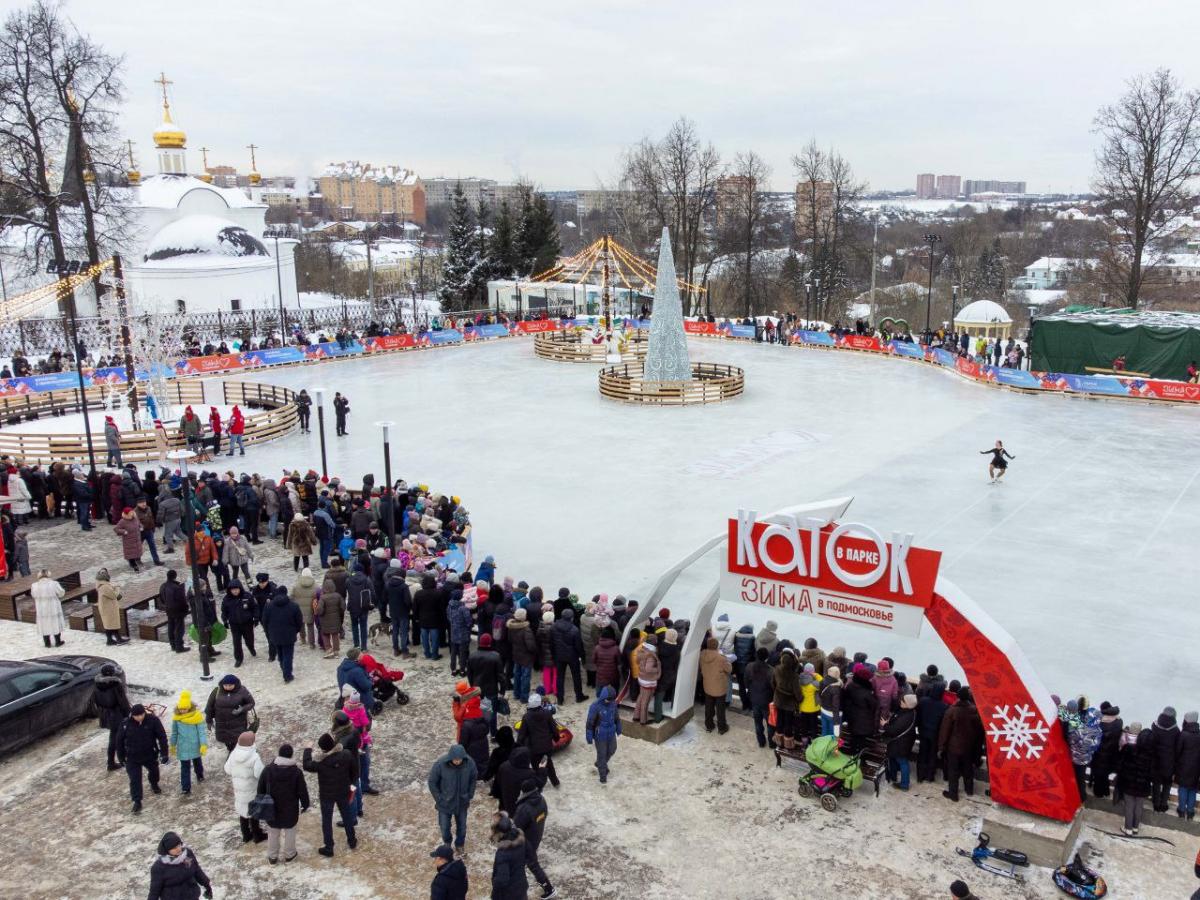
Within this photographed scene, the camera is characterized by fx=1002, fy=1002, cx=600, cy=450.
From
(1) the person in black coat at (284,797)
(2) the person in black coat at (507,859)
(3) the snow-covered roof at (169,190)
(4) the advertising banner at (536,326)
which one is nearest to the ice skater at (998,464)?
(2) the person in black coat at (507,859)

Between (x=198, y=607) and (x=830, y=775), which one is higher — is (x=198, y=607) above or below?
above

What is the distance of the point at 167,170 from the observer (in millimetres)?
55312

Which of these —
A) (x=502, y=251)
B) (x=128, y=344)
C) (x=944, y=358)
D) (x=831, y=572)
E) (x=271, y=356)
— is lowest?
(x=944, y=358)

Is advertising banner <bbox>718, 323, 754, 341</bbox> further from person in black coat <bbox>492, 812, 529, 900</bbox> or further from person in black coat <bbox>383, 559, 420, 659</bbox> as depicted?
person in black coat <bbox>492, 812, 529, 900</bbox>

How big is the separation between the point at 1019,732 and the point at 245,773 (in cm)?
616

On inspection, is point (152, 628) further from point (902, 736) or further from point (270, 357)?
point (270, 357)

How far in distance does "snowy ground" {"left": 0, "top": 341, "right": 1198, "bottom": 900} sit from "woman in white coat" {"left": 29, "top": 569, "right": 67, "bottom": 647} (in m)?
0.36

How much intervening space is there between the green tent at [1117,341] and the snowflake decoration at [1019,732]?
25606mm

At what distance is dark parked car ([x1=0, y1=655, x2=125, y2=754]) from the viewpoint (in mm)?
9562

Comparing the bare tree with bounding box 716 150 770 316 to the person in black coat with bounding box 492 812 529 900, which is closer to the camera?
the person in black coat with bounding box 492 812 529 900

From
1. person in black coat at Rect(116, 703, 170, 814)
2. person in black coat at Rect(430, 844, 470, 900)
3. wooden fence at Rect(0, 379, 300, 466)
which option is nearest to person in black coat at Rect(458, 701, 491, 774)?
person in black coat at Rect(430, 844, 470, 900)

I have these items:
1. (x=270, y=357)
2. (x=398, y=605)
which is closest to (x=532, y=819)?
(x=398, y=605)

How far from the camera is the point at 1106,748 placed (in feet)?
27.2

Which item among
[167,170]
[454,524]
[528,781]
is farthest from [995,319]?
[167,170]
